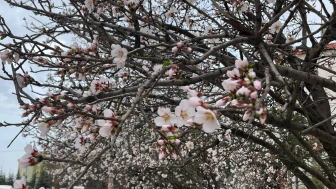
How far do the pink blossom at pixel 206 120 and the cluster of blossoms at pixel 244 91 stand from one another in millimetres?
69

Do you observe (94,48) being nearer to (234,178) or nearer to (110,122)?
(110,122)

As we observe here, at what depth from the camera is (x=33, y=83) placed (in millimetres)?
2674

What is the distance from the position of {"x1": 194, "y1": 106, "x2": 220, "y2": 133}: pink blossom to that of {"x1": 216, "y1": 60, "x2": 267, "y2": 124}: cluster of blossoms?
0.07 meters

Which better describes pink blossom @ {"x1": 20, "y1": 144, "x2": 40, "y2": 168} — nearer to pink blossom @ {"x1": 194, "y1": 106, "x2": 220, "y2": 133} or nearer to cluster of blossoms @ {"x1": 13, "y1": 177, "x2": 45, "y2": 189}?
cluster of blossoms @ {"x1": 13, "y1": 177, "x2": 45, "y2": 189}

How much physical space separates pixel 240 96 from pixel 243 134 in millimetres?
3045

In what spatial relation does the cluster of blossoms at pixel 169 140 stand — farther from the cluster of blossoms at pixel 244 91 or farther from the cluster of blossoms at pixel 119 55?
the cluster of blossoms at pixel 119 55

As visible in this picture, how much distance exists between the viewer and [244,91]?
129 centimetres

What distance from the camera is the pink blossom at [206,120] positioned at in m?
1.34

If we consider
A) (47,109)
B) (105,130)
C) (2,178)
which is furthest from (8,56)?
(2,178)

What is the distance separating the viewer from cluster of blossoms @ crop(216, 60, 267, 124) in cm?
128

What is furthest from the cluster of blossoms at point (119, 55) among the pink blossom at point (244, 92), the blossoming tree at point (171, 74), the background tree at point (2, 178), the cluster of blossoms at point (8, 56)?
the background tree at point (2, 178)

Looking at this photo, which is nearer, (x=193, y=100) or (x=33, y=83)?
(x=193, y=100)

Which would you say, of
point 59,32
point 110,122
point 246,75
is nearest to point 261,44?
point 246,75

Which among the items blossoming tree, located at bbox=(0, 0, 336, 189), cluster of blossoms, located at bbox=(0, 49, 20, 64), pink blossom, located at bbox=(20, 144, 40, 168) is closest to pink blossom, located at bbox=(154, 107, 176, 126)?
blossoming tree, located at bbox=(0, 0, 336, 189)
